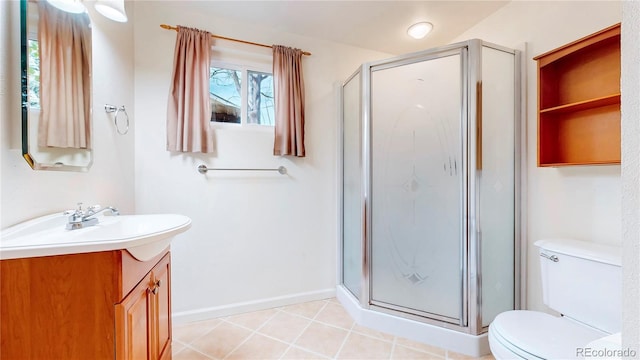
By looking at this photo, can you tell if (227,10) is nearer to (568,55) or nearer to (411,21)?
(411,21)

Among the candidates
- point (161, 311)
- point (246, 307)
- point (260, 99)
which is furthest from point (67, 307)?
point (260, 99)

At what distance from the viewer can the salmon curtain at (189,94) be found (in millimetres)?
1889

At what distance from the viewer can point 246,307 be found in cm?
214

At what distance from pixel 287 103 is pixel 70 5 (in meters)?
1.32

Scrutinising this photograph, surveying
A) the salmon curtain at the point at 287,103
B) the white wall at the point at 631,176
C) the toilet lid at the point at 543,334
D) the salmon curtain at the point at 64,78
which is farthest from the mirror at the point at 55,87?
the toilet lid at the point at 543,334

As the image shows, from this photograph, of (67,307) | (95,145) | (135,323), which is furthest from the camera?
(95,145)

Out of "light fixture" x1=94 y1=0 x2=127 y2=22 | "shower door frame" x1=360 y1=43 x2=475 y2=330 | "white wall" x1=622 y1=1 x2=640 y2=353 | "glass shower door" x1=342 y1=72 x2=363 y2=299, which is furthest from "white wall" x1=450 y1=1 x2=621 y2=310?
"light fixture" x1=94 y1=0 x2=127 y2=22

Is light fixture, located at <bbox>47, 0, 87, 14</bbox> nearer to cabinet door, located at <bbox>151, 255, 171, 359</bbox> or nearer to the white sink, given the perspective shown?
the white sink

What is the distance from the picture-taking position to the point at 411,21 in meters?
2.10

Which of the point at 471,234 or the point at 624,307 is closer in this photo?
the point at 624,307

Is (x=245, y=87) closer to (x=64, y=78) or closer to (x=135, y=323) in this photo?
(x=64, y=78)

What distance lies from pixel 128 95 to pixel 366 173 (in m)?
1.74

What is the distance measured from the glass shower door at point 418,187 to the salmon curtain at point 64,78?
1.70m

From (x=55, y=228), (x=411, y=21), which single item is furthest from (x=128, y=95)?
(x=411, y=21)
